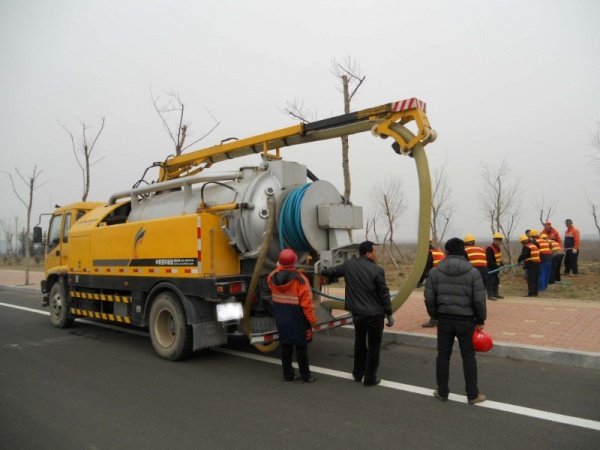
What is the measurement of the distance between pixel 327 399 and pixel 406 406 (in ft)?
2.62

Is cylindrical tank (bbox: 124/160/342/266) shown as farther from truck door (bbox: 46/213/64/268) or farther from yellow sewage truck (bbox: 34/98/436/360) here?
Result: truck door (bbox: 46/213/64/268)

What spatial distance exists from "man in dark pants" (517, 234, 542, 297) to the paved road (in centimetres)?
526

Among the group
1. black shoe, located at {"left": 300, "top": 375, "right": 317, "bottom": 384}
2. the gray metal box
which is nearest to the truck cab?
the gray metal box

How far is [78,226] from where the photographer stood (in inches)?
339

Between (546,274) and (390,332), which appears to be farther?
(546,274)

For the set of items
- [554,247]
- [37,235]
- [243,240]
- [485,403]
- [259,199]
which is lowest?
[485,403]

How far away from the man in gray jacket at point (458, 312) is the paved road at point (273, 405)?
0.26 m

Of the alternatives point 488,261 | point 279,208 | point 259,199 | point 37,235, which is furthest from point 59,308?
point 488,261

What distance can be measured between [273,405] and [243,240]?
7.82 ft

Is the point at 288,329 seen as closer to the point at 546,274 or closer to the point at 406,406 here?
the point at 406,406

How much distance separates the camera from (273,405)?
4.51m

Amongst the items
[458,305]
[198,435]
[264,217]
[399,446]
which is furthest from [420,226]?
[198,435]

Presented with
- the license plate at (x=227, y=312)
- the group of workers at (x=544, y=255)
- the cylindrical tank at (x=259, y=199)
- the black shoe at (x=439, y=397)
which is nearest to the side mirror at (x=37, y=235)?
the cylindrical tank at (x=259, y=199)

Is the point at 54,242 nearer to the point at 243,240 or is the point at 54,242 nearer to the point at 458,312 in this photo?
the point at 243,240
